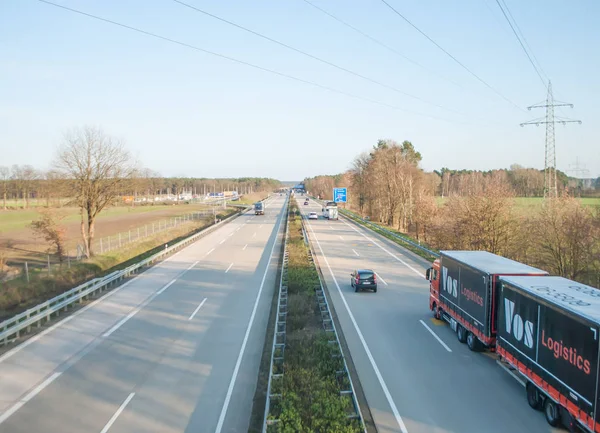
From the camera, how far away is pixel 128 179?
4250cm

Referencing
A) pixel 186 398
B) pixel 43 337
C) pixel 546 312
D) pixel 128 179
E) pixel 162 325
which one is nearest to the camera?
pixel 546 312

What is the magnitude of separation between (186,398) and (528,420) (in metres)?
9.06

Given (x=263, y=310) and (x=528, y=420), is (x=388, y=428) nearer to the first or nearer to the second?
(x=528, y=420)

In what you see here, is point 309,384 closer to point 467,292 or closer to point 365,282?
point 467,292

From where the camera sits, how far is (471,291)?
50.4 feet

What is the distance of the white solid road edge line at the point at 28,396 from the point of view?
11812mm

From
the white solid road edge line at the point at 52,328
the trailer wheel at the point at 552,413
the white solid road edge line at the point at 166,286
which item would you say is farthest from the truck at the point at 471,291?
the white solid road edge line at the point at 52,328

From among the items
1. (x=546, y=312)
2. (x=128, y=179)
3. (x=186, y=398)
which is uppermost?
(x=128, y=179)

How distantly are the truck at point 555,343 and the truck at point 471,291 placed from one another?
59 centimetres

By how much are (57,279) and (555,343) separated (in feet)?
90.5

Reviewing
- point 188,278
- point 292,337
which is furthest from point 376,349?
point 188,278

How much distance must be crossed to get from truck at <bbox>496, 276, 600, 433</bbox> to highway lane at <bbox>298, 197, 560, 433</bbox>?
911mm

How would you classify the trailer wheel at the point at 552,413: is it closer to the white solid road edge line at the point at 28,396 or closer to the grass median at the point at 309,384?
the grass median at the point at 309,384

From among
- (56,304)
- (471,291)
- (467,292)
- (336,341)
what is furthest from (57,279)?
(471,291)
